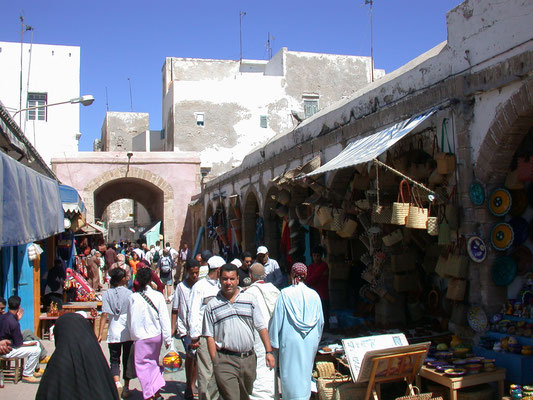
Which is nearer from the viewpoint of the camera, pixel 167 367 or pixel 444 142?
pixel 444 142

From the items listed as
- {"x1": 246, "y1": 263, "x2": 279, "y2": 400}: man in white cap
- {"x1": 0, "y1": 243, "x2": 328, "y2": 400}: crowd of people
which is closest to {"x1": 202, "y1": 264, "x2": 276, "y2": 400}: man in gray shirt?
{"x1": 0, "y1": 243, "x2": 328, "y2": 400}: crowd of people

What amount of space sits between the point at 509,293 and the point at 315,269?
273 centimetres

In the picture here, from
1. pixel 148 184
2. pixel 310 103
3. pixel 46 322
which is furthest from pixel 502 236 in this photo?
pixel 310 103

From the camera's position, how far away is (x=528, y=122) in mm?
4742

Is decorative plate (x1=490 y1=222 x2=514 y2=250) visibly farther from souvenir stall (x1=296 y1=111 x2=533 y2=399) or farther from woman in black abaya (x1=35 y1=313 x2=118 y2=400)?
woman in black abaya (x1=35 y1=313 x2=118 y2=400)

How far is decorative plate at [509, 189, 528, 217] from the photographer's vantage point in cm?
511

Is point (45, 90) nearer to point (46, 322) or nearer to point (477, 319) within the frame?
point (46, 322)

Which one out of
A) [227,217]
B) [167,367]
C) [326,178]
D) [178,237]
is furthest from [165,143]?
[167,367]

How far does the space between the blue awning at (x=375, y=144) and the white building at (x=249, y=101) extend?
18.5 metres

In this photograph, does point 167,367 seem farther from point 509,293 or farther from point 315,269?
point 509,293

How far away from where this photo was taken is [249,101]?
2617 cm

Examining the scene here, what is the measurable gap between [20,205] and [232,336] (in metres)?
1.79

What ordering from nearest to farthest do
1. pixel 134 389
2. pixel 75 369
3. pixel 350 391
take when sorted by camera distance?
1. pixel 75 369
2. pixel 350 391
3. pixel 134 389

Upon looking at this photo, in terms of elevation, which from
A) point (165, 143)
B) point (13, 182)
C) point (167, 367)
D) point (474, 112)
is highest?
point (165, 143)
